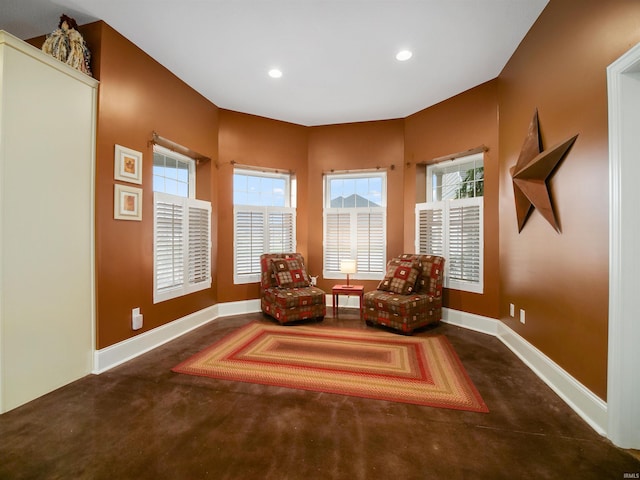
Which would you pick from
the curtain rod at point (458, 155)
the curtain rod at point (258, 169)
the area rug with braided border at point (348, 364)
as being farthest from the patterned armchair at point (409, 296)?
the curtain rod at point (258, 169)

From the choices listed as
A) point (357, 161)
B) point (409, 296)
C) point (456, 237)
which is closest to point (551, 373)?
point (409, 296)

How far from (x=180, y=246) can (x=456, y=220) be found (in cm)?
351

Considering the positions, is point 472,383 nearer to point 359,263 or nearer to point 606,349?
point 606,349

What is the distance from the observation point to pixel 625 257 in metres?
1.51

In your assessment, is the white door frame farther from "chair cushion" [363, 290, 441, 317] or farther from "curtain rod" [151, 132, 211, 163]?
"curtain rod" [151, 132, 211, 163]

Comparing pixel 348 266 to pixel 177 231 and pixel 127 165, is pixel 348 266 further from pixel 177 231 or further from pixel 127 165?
pixel 127 165

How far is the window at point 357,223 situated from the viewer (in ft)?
14.5

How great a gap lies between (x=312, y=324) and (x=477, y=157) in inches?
121

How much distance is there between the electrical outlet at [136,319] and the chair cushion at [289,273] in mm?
1685

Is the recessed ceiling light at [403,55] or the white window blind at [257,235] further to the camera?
the white window blind at [257,235]

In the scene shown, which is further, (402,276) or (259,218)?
(259,218)

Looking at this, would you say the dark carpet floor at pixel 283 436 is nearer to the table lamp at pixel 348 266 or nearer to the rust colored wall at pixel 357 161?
the table lamp at pixel 348 266

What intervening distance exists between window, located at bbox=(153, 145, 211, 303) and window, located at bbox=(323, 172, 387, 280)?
6.11 ft

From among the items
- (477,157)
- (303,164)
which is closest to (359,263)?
(303,164)
